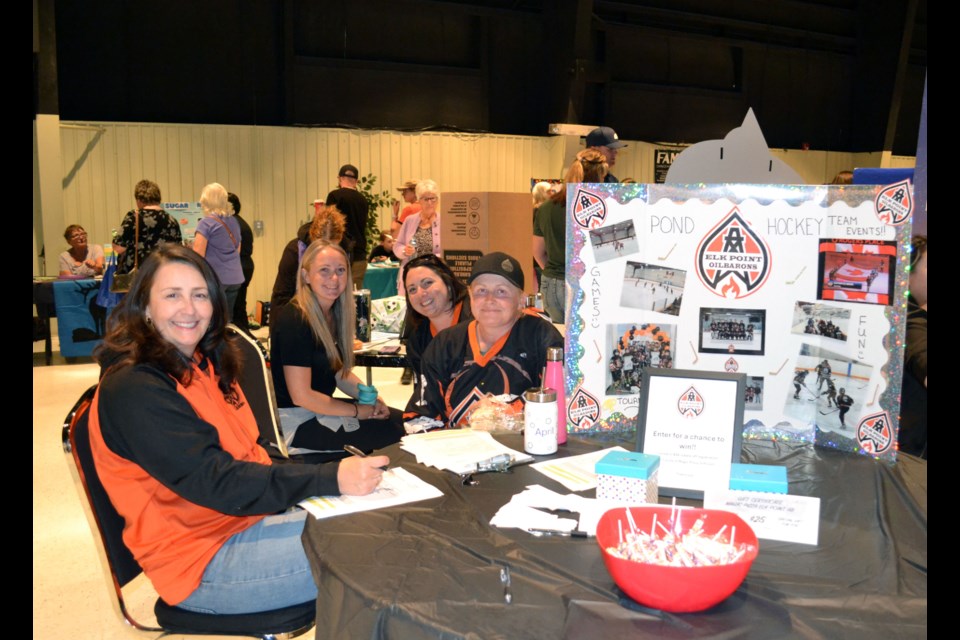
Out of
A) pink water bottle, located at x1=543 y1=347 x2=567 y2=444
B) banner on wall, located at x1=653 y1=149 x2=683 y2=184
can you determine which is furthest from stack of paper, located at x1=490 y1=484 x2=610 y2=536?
banner on wall, located at x1=653 y1=149 x2=683 y2=184

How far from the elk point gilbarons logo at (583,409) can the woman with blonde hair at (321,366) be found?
1201mm

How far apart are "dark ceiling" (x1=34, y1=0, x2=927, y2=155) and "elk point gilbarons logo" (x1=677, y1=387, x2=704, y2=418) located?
6.94m

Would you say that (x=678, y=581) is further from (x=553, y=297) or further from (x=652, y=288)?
(x=553, y=297)

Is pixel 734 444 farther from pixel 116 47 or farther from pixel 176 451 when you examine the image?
pixel 116 47

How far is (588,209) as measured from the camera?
1.90 m

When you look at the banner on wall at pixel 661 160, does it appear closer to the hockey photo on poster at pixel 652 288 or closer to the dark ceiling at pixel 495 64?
the dark ceiling at pixel 495 64

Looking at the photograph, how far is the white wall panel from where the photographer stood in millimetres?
8703

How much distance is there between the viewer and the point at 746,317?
1.88 m

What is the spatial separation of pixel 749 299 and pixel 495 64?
9.84 m

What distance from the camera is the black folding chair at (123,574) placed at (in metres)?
1.66

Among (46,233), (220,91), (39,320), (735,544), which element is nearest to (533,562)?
(735,544)

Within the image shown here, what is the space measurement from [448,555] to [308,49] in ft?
31.4

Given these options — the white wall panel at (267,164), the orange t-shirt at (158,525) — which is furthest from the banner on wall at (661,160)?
the orange t-shirt at (158,525)
